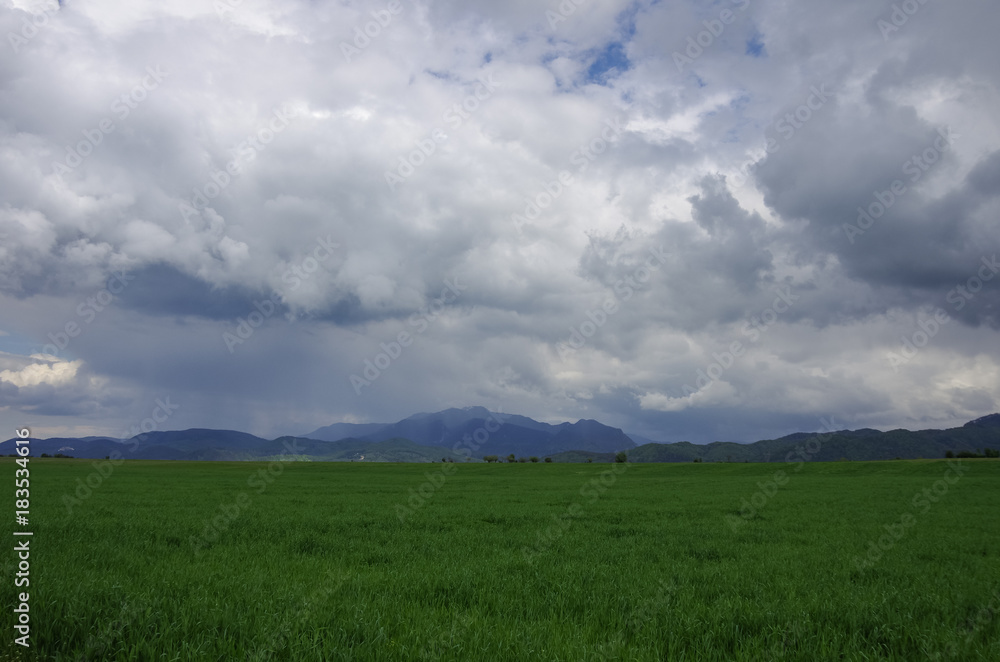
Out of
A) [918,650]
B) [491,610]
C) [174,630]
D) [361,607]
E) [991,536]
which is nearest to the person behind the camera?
[174,630]

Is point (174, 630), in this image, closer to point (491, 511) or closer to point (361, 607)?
point (361, 607)

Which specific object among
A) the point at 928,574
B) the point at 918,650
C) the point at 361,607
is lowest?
the point at 928,574

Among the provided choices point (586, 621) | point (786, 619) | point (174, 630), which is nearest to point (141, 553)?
point (174, 630)

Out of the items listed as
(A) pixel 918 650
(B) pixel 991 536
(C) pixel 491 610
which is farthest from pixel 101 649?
(B) pixel 991 536

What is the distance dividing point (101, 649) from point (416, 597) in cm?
446

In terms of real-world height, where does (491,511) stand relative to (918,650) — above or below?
below

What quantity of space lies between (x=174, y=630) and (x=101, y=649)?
715 mm

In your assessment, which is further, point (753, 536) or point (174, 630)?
point (753, 536)

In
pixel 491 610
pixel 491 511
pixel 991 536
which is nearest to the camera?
pixel 491 610

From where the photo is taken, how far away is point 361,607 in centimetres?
745

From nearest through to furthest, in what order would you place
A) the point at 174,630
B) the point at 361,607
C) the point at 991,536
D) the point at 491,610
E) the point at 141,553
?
the point at 174,630
the point at 361,607
the point at 491,610
the point at 141,553
the point at 991,536

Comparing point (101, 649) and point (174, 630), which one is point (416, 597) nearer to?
point (174, 630)

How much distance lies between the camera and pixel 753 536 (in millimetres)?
17562

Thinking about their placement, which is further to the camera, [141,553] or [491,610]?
[141,553]
